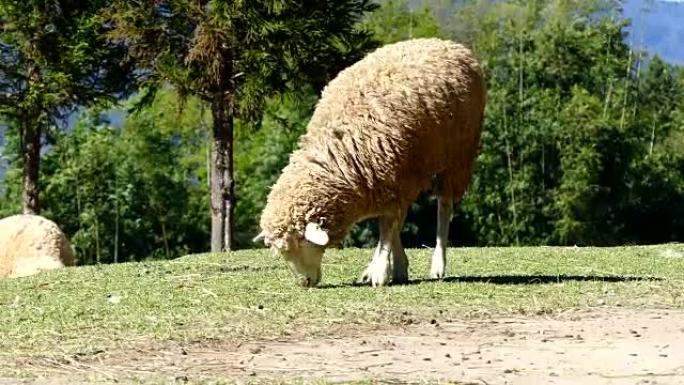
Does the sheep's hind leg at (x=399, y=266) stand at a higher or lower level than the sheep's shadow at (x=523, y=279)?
higher

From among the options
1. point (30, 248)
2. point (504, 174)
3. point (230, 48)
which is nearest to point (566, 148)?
point (504, 174)

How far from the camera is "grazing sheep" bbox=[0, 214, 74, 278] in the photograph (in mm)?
18625

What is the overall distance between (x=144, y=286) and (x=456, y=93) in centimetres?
382

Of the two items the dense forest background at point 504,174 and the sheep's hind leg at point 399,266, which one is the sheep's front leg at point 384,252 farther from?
the dense forest background at point 504,174

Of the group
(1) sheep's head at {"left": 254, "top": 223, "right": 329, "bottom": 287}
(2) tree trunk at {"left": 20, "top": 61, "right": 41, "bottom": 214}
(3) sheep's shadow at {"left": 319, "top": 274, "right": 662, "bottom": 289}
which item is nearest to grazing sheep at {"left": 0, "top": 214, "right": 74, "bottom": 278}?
(2) tree trunk at {"left": 20, "top": 61, "right": 41, "bottom": 214}

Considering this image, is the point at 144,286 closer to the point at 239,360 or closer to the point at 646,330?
the point at 239,360

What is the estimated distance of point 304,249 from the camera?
1098cm

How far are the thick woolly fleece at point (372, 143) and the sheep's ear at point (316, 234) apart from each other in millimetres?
58

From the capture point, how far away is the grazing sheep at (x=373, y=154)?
10891mm

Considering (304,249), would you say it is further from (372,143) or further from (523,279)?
(523,279)

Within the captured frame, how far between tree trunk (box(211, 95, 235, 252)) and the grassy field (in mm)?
6376

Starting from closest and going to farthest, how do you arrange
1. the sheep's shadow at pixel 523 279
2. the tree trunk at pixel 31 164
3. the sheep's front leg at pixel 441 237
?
the sheep's shadow at pixel 523 279, the sheep's front leg at pixel 441 237, the tree trunk at pixel 31 164

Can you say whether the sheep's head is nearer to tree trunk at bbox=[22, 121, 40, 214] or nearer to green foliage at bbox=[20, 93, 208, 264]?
tree trunk at bbox=[22, 121, 40, 214]

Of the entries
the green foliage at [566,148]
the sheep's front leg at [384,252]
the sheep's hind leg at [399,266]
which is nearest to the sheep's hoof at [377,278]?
the sheep's front leg at [384,252]
